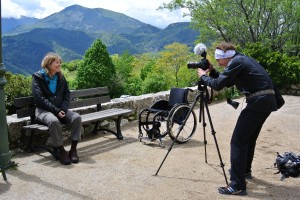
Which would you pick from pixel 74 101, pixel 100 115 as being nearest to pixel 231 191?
pixel 100 115

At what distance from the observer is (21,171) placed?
4543 mm

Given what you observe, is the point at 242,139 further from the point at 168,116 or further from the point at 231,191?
the point at 168,116

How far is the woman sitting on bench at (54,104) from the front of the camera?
16.1ft

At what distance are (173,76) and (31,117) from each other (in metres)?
53.6

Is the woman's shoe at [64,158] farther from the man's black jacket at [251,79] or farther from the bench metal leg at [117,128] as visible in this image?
the man's black jacket at [251,79]

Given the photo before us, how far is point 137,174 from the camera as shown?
4465mm

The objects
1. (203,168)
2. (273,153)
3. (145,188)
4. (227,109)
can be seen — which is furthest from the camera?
(227,109)

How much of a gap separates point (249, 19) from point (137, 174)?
19767 millimetres

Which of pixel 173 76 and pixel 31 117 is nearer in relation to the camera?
pixel 31 117

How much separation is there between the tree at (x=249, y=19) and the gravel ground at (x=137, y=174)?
17.2m

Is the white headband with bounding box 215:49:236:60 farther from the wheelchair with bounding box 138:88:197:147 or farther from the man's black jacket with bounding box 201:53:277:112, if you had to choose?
the wheelchair with bounding box 138:88:197:147

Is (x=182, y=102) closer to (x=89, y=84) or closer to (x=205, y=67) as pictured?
(x=205, y=67)

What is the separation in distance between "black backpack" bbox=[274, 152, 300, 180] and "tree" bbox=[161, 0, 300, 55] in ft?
58.4

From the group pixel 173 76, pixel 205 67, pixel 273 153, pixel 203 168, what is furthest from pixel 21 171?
pixel 173 76
